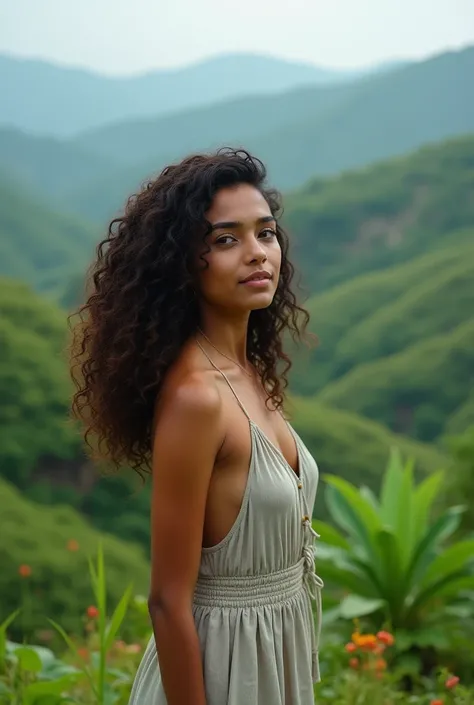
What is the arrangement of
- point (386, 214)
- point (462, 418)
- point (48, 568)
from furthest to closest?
point (386, 214) < point (462, 418) < point (48, 568)

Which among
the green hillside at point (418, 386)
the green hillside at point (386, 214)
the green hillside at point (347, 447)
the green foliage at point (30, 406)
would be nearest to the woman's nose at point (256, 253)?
the green foliage at point (30, 406)

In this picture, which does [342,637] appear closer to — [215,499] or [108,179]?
[215,499]

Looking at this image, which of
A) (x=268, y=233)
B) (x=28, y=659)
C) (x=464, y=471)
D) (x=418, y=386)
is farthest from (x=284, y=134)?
(x=268, y=233)

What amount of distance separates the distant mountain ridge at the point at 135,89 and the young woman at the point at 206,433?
1759 inches

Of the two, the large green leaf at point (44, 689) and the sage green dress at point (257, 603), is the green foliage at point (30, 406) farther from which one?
the sage green dress at point (257, 603)

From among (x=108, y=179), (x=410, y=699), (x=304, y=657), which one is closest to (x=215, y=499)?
(x=304, y=657)

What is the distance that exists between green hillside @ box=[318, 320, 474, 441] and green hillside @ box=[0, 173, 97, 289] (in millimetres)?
13548

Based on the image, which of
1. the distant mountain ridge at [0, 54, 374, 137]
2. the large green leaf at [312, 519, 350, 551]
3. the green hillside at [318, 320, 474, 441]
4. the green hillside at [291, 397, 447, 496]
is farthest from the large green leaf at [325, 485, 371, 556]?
the distant mountain ridge at [0, 54, 374, 137]

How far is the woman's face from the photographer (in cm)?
157

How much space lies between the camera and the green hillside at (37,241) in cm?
2772

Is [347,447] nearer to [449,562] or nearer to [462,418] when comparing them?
[462,418]

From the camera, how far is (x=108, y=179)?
42281 mm

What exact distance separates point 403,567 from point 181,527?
241 cm

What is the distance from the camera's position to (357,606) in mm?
3568
